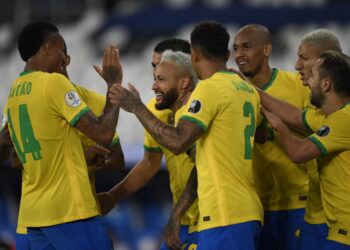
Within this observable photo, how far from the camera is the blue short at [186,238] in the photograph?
669 centimetres

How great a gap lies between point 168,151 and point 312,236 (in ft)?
4.02

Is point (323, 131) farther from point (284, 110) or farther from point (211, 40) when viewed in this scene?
point (211, 40)

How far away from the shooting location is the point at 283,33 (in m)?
Answer: 13.2

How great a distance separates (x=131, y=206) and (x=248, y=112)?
5.53 metres

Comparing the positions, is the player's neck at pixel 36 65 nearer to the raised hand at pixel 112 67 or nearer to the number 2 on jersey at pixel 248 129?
the raised hand at pixel 112 67

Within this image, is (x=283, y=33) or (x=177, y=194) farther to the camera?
(x=283, y=33)

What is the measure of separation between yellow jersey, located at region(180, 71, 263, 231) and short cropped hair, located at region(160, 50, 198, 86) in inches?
26.8

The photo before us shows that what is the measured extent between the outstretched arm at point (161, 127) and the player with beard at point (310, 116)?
0.99 m

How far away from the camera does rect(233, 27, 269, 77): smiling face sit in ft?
23.7

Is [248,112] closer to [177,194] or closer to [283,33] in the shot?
[177,194]

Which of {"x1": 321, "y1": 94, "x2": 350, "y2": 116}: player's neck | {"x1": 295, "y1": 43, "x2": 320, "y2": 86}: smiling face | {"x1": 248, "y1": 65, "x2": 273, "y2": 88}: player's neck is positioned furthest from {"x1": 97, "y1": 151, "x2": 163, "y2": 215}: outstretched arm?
{"x1": 321, "y1": 94, "x2": 350, "y2": 116}: player's neck

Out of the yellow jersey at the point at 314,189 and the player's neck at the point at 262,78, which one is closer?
the yellow jersey at the point at 314,189

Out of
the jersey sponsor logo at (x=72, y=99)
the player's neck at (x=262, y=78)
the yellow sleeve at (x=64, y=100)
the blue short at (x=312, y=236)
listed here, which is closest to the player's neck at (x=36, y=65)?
the yellow sleeve at (x=64, y=100)

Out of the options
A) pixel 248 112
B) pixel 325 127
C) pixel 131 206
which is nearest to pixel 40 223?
pixel 248 112
